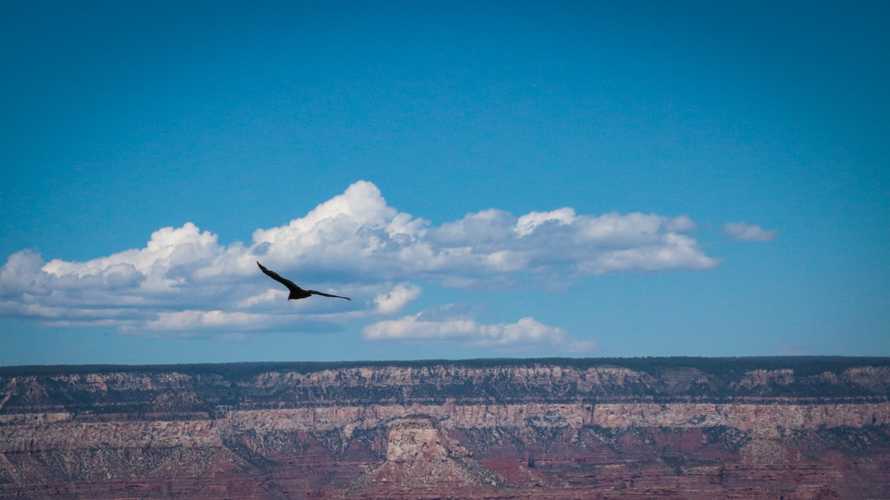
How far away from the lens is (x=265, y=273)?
2925 cm

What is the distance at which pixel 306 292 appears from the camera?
30.4 m

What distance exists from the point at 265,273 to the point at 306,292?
1.36 metres
